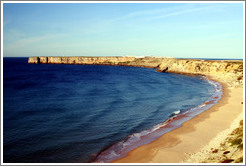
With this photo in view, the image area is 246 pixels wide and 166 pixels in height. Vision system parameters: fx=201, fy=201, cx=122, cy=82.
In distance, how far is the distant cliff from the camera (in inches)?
2657

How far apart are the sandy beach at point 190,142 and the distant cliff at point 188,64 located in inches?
1379

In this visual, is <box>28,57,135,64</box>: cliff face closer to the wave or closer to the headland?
the headland

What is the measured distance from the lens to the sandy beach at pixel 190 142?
15.1 metres

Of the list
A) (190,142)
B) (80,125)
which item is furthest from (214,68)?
(80,125)

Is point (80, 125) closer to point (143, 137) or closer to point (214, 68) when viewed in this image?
point (143, 137)

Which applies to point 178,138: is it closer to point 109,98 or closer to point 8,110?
point 109,98

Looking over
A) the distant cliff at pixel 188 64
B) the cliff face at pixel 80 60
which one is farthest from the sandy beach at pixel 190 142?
the cliff face at pixel 80 60

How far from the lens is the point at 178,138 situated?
1891cm

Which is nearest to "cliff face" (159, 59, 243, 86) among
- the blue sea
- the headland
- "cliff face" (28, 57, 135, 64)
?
the headland

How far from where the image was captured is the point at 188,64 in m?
92.6

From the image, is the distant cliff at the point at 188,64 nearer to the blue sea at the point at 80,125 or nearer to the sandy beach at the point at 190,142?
the sandy beach at the point at 190,142

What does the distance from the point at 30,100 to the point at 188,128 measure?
24.3 meters

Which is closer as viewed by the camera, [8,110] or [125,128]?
[125,128]

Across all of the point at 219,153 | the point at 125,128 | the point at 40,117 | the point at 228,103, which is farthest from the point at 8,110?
the point at 228,103
